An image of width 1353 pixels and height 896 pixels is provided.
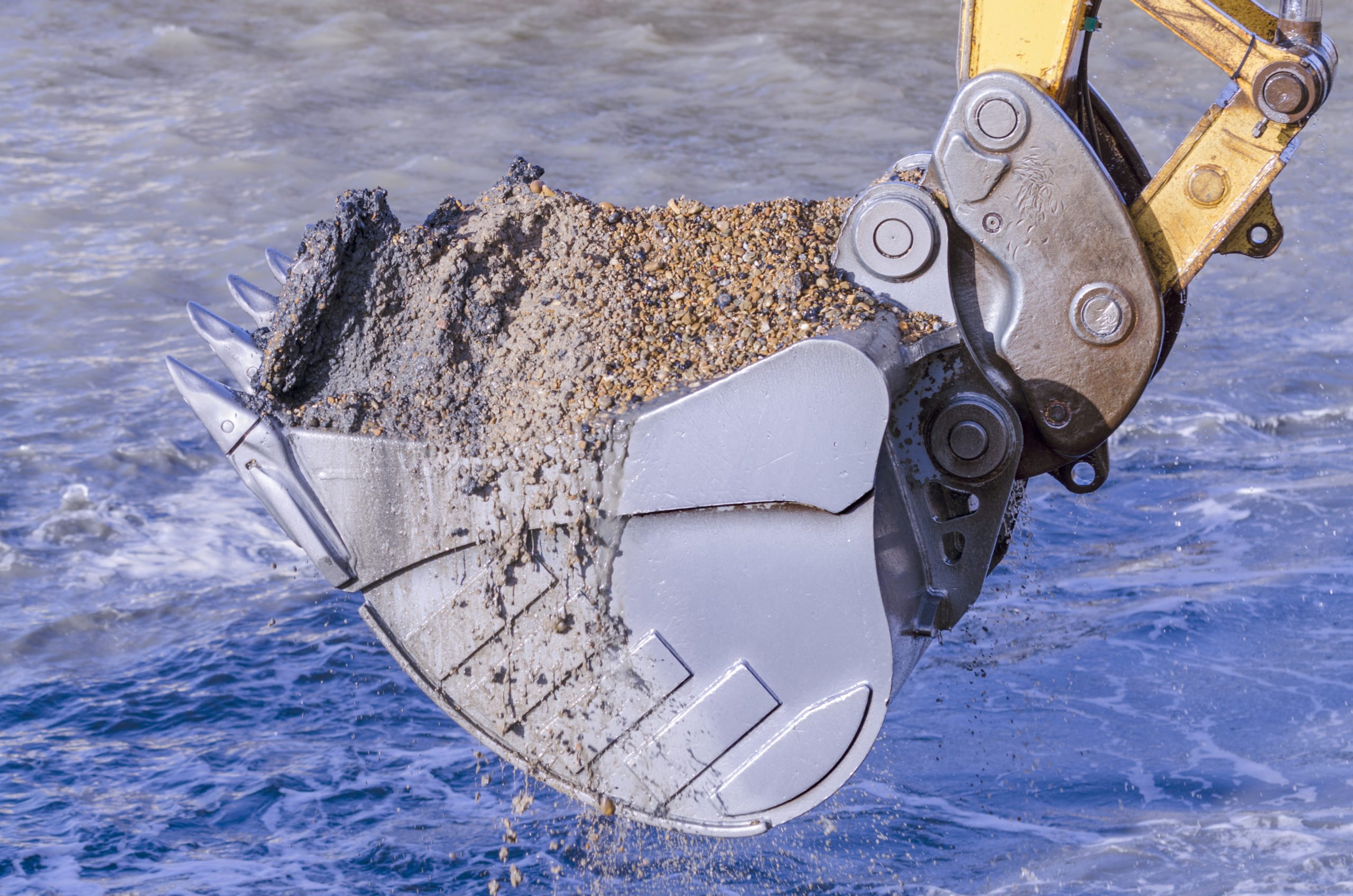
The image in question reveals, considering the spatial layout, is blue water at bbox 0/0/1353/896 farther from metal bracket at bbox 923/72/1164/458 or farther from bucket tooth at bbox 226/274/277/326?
metal bracket at bbox 923/72/1164/458

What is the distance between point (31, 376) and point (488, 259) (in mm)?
5879

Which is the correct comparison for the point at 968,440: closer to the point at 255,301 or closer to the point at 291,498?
the point at 291,498

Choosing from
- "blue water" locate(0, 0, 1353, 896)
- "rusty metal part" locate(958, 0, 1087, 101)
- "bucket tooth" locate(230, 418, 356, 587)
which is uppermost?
"rusty metal part" locate(958, 0, 1087, 101)

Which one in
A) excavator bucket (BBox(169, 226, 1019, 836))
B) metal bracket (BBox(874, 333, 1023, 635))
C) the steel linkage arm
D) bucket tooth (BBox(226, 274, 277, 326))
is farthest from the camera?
Answer: bucket tooth (BBox(226, 274, 277, 326))

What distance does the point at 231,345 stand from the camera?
288 cm

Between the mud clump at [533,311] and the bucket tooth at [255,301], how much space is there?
0.35 ft

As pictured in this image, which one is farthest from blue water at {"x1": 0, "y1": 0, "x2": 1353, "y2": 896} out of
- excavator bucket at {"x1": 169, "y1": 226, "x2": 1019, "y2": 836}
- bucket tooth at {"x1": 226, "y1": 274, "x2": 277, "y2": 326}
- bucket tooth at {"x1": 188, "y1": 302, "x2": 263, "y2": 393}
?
bucket tooth at {"x1": 226, "y1": 274, "x2": 277, "y2": 326}

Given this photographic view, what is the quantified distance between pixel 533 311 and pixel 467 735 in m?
2.49

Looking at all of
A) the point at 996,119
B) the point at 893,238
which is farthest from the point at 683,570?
the point at 996,119

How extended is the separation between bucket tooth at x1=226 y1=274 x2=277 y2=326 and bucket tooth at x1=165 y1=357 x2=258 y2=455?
222 mm

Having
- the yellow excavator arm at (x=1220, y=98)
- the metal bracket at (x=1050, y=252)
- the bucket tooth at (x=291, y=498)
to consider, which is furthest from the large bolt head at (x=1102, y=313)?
the bucket tooth at (x=291, y=498)

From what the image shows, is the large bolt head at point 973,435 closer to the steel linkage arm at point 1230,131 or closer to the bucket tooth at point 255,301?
the steel linkage arm at point 1230,131

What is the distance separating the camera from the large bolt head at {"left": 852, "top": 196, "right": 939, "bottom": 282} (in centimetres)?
261

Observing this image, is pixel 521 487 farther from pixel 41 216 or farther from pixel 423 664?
pixel 41 216
